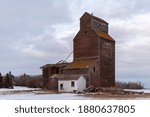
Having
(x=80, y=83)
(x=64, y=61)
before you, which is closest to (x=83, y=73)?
(x=80, y=83)

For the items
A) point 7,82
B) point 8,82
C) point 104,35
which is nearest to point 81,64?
point 104,35

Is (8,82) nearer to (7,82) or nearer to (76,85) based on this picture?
(7,82)

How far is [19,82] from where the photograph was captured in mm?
77875

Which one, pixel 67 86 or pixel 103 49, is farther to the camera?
pixel 103 49

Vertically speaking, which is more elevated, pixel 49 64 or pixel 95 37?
pixel 95 37

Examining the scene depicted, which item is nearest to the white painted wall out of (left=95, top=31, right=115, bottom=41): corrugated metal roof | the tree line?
(left=95, top=31, right=115, bottom=41): corrugated metal roof

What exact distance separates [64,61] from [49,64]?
10.6 feet

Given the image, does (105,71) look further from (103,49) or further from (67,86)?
(67,86)

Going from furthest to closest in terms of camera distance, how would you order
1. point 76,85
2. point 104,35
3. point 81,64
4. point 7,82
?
point 7,82 < point 104,35 < point 81,64 < point 76,85

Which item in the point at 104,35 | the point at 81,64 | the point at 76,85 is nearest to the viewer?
the point at 76,85

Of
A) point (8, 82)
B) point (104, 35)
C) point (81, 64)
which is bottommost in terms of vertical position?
point (8, 82)

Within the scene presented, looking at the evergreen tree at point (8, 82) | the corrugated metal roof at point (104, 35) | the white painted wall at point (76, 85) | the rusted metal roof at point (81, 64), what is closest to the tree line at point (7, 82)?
the evergreen tree at point (8, 82)

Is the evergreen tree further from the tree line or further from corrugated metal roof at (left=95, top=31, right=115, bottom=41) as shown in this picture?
corrugated metal roof at (left=95, top=31, right=115, bottom=41)

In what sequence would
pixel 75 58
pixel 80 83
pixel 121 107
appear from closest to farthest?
1. pixel 121 107
2. pixel 80 83
3. pixel 75 58
